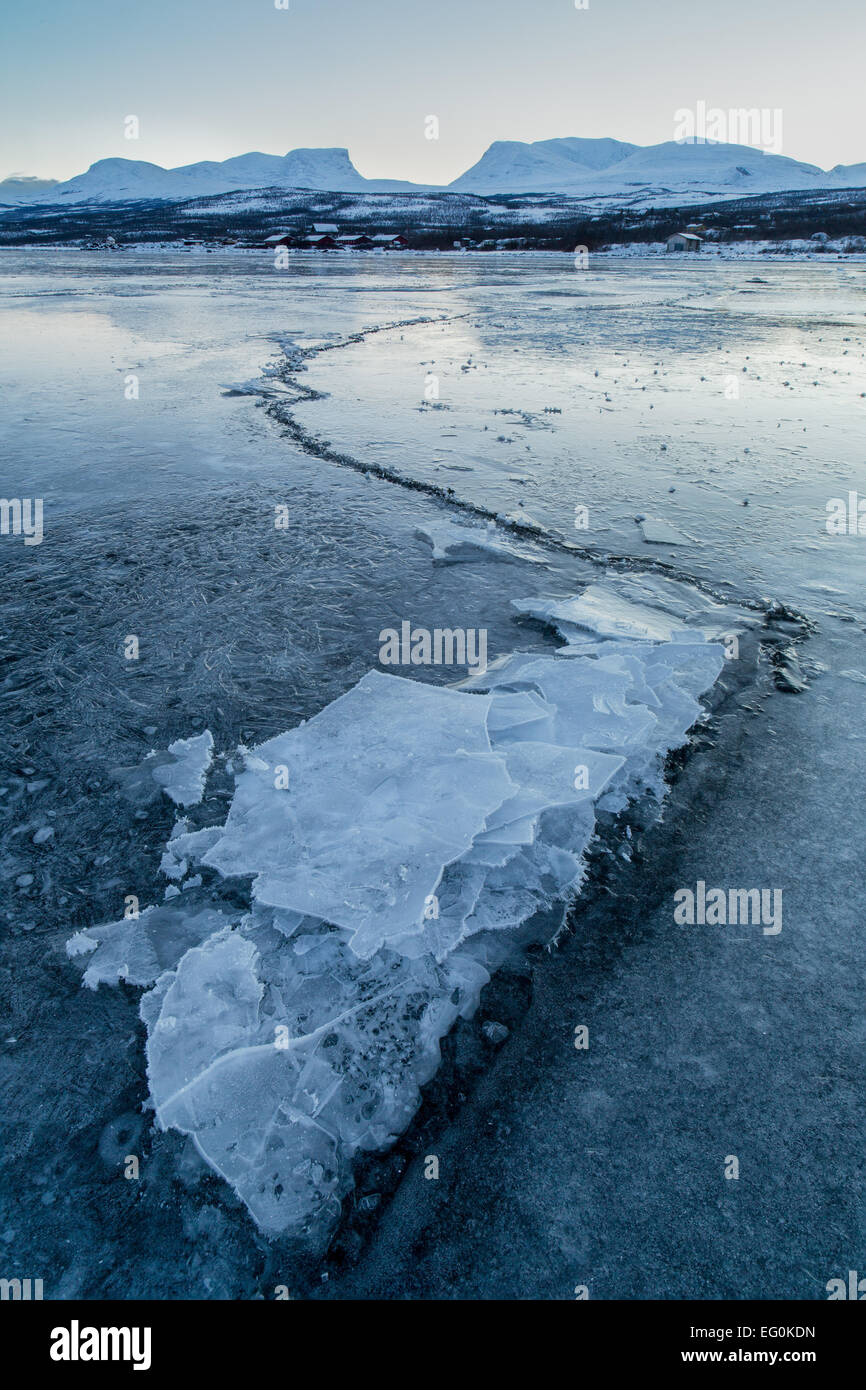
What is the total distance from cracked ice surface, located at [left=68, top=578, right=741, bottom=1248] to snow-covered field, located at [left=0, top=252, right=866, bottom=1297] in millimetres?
12

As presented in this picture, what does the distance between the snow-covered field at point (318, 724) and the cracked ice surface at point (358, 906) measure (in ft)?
0.04

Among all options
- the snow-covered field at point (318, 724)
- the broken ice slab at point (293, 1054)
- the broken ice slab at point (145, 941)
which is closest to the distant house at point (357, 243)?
the snow-covered field at point (318, 724)

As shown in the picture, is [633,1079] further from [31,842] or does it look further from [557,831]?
[31,842]

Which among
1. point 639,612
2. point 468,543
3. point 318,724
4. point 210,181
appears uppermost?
point 210,181

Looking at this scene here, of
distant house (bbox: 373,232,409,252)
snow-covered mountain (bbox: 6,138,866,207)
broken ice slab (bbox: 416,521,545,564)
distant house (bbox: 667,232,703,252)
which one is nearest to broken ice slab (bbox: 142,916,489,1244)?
broken ice slab (bbox: 416,521,545,564)

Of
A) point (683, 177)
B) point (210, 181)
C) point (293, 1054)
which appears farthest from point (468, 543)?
point (210, 181)

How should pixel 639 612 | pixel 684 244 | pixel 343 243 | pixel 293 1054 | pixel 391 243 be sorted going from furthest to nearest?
1. pixel 343 243
2. pixel 391 243
3. pixel 684 244
4. pixel 639 612
5. pixel 293 1054

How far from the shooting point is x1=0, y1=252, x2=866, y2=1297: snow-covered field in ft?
6.41

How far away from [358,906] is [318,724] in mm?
1148

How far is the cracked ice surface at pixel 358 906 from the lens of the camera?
1.95 m

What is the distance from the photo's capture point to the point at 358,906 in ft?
7.78

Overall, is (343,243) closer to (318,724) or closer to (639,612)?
(639,612)

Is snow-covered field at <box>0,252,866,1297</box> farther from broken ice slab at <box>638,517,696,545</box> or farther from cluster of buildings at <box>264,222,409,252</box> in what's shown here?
cluster of buildings at <box>264,222,409,252</box>

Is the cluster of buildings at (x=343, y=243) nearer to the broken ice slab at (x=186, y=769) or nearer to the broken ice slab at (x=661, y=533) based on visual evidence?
the broken ice slab at (x=661, y=533)
